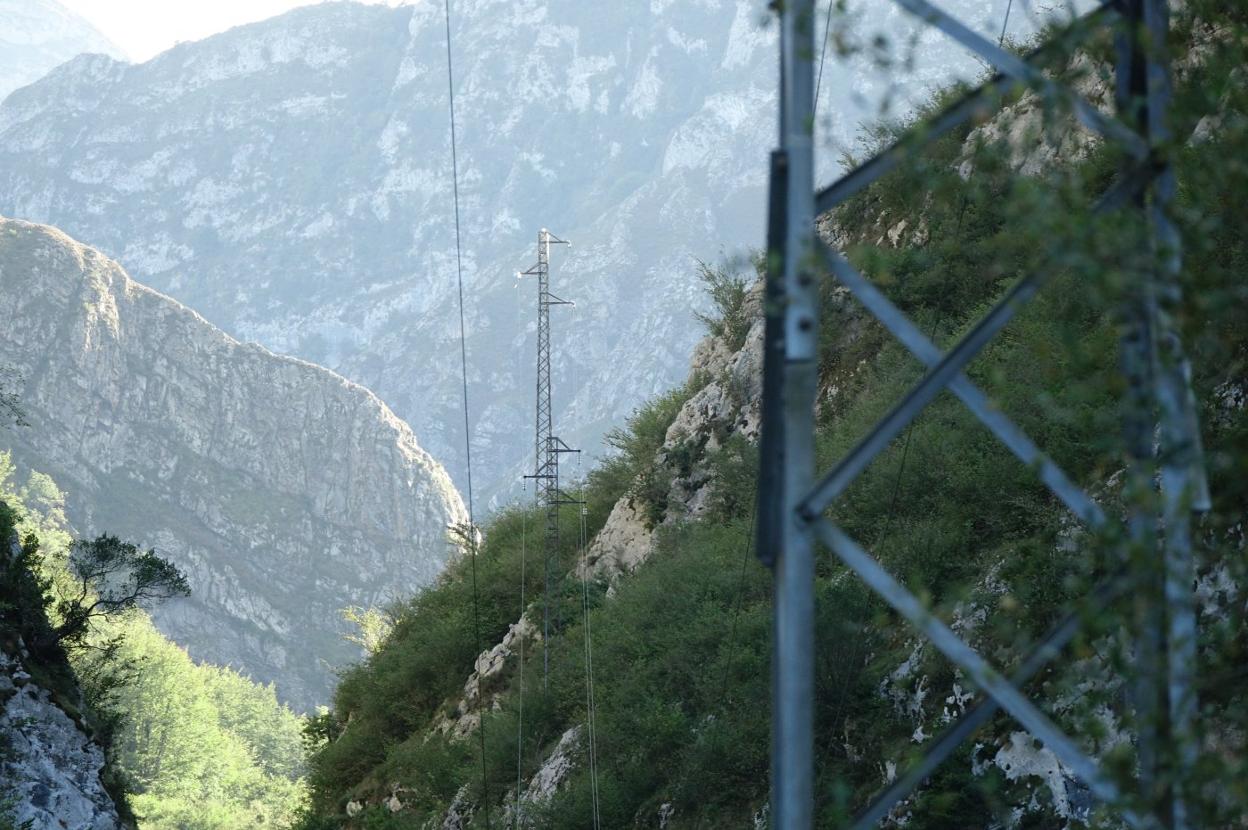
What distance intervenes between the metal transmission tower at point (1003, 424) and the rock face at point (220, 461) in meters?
150

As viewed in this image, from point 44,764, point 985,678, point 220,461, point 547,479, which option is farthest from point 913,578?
point 220,461

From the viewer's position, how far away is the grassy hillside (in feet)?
11.8

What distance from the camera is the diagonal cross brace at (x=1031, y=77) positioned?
3.48m

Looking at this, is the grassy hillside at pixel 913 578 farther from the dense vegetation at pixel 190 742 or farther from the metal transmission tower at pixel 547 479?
the dense vegetation at pixel 190 742

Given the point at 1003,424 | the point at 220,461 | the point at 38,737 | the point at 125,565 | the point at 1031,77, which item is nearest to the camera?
the point at 1031,77

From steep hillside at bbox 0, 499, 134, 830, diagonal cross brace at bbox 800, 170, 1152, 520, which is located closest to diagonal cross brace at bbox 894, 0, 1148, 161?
diagonal cross brace at bbox 800, 170, 1152, 520

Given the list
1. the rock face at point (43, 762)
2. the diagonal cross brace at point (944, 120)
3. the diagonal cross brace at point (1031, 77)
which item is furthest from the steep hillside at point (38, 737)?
the diagonal cross brace at point (1031, 77)

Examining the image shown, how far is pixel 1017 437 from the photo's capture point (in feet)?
12.5

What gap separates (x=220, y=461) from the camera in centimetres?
17962

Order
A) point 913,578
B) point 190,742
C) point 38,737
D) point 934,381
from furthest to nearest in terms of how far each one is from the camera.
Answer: point 190,742 → point 38,737 → point 934,381 → point 913,578

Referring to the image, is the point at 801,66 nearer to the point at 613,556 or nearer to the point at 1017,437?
the point at 1017,437

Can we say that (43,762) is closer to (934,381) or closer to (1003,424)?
(934,381)

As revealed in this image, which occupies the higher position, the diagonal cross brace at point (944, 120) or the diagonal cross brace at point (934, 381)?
the diagonal cross brace at point (944, 120)

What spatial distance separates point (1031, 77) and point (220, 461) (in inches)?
7257
